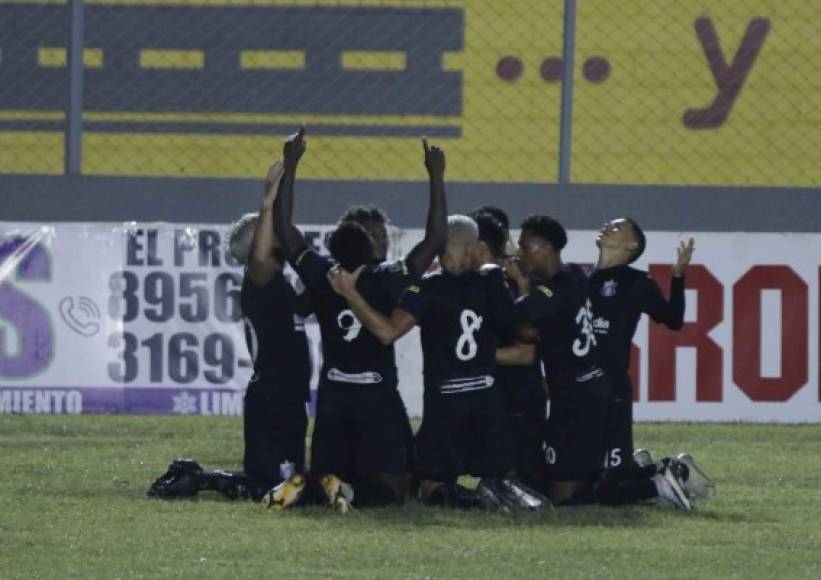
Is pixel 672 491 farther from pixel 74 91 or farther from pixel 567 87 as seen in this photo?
pixel 74 91

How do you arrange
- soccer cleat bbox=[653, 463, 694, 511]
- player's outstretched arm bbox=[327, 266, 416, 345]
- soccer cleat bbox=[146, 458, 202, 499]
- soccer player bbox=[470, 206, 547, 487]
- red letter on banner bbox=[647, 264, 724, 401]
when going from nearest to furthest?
player's outstretched arm bbox=[327, 266, 416, 345], soccer cleat bbox=[653, 463, 694, 511], soccer cleat bbox=[146, 458, 202, 499], soccer player bbox=[470, 206, 547, 487], red letter on banner bbox=[647, 264, 724, 401]

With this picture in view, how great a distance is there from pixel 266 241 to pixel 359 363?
0.77m

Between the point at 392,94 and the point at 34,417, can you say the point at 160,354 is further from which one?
the point at 392,94

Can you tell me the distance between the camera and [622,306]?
9.30m

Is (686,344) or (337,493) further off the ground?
(686,344)

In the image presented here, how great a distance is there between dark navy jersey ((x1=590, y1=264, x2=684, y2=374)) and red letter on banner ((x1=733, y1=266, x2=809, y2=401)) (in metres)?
3.39

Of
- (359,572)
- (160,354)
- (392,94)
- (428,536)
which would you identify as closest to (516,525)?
(428,536)

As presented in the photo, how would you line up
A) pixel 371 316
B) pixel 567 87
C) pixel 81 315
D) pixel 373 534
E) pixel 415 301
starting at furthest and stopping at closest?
1. pixel 567 87
2. pixel 81 315
3. pixel 415 301
4. pixel 371 316
5. pixel 373 534

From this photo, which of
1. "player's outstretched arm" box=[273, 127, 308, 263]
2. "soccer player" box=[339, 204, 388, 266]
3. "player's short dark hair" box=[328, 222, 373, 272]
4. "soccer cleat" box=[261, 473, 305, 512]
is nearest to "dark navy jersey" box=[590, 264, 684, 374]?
"soccer player" box=[339, 204, 388, 266]

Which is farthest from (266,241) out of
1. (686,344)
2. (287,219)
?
(686,344)

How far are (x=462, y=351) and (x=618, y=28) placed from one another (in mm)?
7739

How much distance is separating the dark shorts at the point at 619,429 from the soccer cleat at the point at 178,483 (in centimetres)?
202

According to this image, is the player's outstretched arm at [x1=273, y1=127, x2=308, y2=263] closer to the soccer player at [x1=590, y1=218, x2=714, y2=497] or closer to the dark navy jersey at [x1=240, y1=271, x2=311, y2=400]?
the dark navy jersey at [x1=240, y1=271, x2=311, y2=400]

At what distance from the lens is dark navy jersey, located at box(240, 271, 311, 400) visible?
8938 mm
